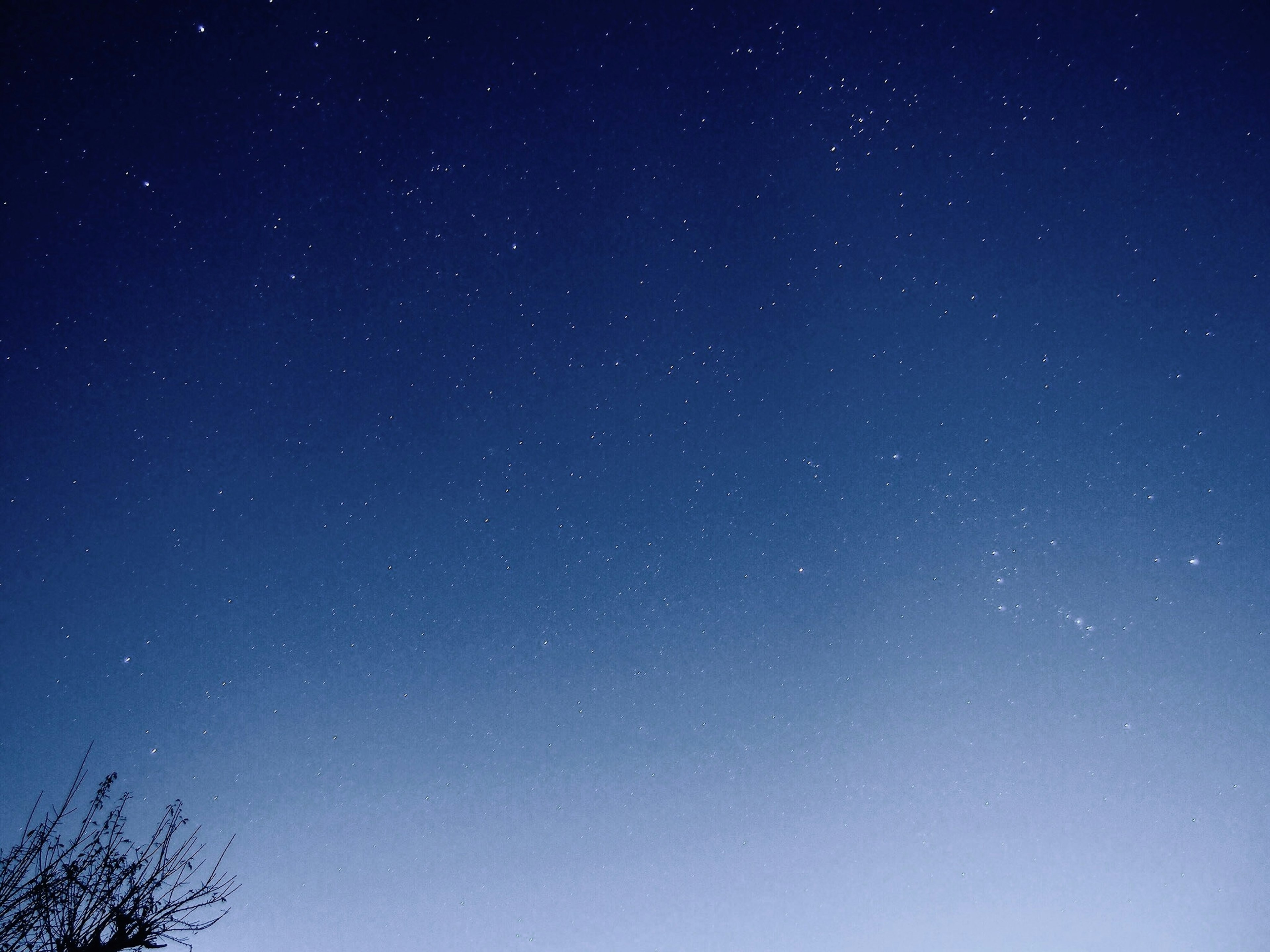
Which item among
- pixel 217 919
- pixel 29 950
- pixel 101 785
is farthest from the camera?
pixel 217 919

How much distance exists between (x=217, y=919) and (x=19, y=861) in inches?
61.1

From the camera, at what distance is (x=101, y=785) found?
15.9ft

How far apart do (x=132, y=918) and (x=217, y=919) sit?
59 centimetres

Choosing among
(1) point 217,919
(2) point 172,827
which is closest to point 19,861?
(2) point 172,827

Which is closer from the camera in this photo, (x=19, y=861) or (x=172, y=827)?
(x=19, y=861)

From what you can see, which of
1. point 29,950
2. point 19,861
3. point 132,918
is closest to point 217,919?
point 132,918

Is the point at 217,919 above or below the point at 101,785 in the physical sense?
below

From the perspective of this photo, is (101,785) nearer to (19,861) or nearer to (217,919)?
(19,861)

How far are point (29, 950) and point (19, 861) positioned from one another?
591 mm

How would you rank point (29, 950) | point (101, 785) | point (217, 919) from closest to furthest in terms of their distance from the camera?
point (29, 950) → point (101, 785) → point (217, 919)

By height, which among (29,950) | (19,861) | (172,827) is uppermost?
(172,827)

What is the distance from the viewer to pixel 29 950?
169 inches

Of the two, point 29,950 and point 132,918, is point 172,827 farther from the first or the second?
point 29,950

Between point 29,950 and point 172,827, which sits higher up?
point 172,827
